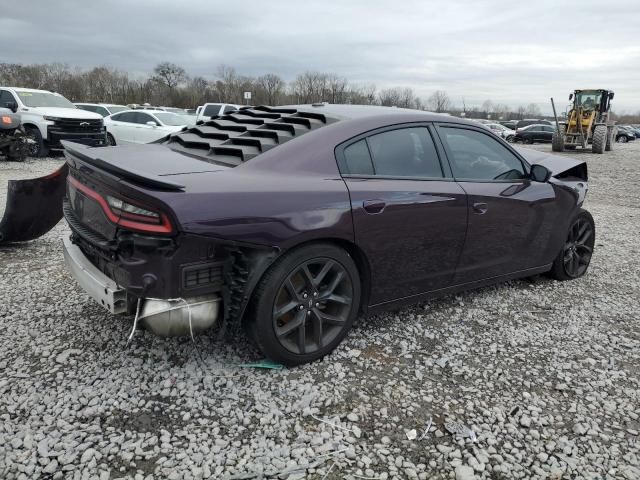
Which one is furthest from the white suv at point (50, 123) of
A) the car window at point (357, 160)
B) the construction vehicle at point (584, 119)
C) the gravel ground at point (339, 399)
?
the construction vehicle at point (584, 119)

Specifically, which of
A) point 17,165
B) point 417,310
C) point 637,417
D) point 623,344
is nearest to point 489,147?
point 417,310

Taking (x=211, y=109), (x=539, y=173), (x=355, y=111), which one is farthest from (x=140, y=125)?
(x=539, y=173)

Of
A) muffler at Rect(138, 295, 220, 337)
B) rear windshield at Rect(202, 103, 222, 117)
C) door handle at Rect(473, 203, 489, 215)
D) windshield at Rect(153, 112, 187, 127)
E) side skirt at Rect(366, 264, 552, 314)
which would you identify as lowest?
side skirt at Rect(366, 264, 552, 314)

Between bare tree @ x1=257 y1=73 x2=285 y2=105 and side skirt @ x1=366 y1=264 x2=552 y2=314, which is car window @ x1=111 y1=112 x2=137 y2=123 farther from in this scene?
bare tree @ x1=257 y1=73 x2=285 y2=105

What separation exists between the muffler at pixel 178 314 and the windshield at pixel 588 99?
26.2m

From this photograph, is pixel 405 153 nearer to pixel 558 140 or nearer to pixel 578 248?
pixel 578 248

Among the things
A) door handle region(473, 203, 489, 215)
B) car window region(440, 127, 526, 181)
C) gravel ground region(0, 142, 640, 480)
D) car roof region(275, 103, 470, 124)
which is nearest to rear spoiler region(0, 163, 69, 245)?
gravel ground region(0, 142, 640, 480)

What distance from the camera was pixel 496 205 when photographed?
3715 millimetres

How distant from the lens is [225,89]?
62625 mm

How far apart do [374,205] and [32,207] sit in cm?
362

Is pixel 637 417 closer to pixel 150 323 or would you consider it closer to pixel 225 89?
pixel 150 323

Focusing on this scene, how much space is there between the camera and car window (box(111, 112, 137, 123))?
49.9 feet

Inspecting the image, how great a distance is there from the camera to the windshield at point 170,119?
1496 centimetres

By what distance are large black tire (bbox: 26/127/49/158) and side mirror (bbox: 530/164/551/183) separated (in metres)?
13.4
